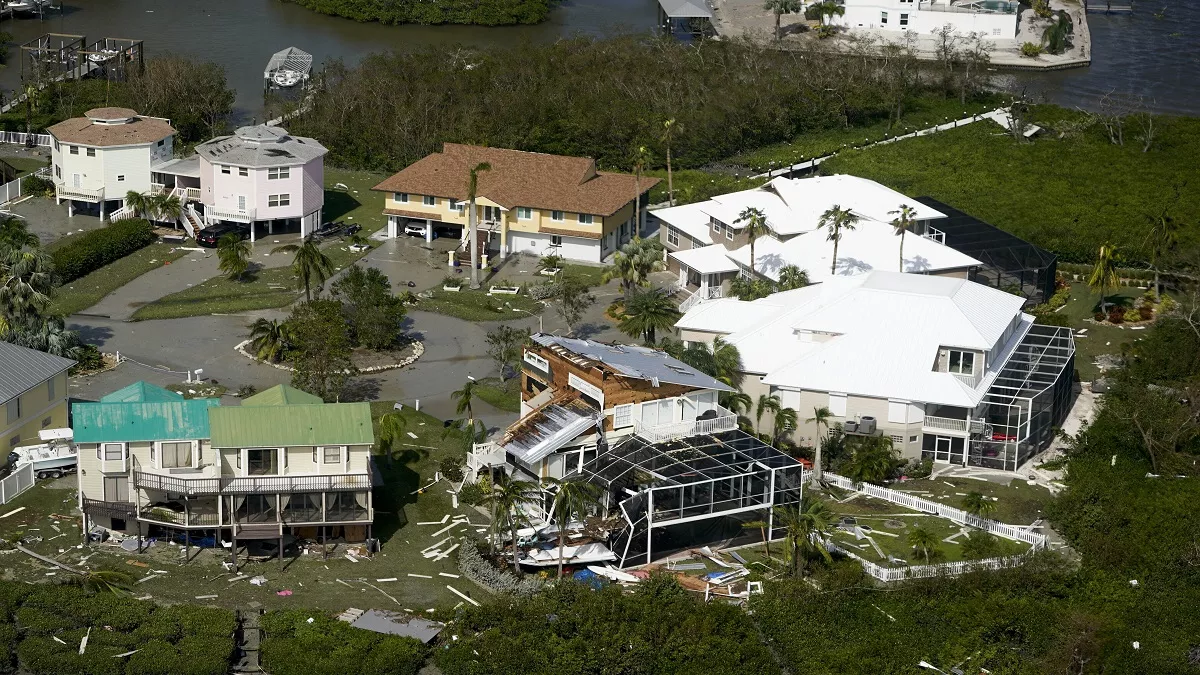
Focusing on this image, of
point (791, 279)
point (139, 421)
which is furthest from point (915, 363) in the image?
point (139, 421)

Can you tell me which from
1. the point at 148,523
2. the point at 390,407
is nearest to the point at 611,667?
the point at 148,523

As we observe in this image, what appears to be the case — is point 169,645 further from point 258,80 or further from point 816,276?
point 258,80

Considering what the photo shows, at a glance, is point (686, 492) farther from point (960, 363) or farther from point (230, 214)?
point (230, 214)

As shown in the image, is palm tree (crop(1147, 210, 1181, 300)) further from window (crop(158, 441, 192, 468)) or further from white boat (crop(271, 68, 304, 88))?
white boat (crop(271, 68, 304, 88))

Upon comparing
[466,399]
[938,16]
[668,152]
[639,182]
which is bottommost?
[466,399]

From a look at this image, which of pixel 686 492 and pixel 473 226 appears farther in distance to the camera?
pixel 473 226

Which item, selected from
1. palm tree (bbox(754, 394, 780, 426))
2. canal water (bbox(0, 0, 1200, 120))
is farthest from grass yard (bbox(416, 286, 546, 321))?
canal water (bbox(0, 0, 1200, 120))

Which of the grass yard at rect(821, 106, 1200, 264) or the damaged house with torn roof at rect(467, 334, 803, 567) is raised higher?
the grass yard at rect(821, 106, 1200, 264)
